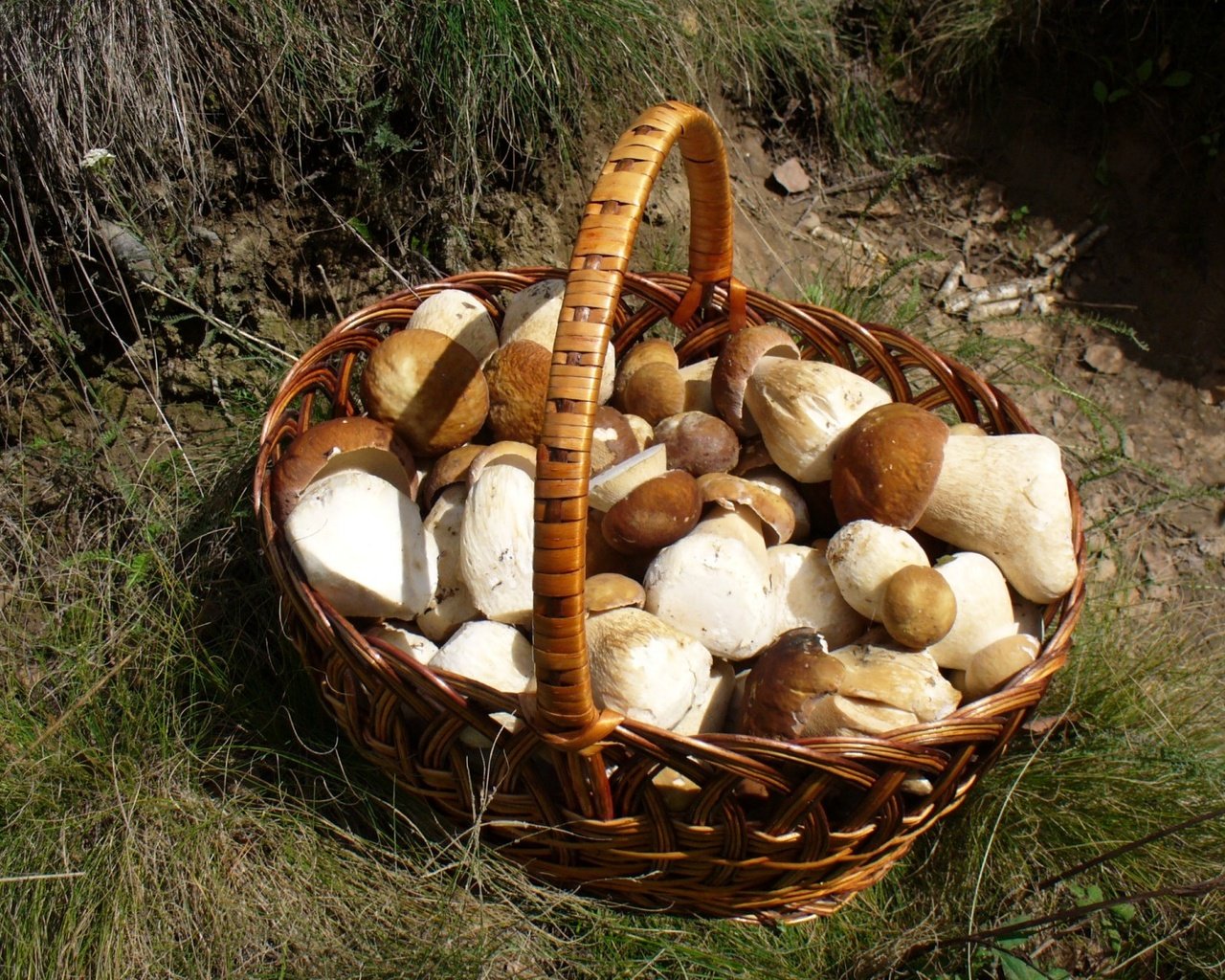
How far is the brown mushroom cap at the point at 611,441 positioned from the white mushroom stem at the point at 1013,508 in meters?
0.61

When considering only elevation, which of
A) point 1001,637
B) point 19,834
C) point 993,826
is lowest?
point 993,826

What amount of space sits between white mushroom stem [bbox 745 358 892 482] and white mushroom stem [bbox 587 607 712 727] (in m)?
0.50

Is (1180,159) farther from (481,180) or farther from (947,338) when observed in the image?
(481,180)

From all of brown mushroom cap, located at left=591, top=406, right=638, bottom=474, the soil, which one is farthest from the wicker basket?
the soil

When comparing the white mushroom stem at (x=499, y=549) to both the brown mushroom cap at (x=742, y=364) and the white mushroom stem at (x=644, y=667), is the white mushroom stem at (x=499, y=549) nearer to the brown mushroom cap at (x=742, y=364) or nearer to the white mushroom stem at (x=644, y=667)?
the white mushroom stem at (x=644, y=667)

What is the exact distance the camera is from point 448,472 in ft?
6.54

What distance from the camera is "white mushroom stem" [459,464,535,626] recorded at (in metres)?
1.75

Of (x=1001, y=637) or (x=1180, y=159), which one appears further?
(x=1180, y=159)

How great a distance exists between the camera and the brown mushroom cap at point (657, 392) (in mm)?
2176

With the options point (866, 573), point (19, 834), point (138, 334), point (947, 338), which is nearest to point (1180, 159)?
point (947, 338)

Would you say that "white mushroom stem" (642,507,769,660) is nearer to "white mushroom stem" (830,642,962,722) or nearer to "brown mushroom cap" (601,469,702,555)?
"brown mushroom cap" (601,469,702,555)

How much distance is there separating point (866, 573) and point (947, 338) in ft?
6.16

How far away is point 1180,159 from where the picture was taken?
3723mm

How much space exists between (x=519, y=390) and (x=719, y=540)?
55 centimetres
